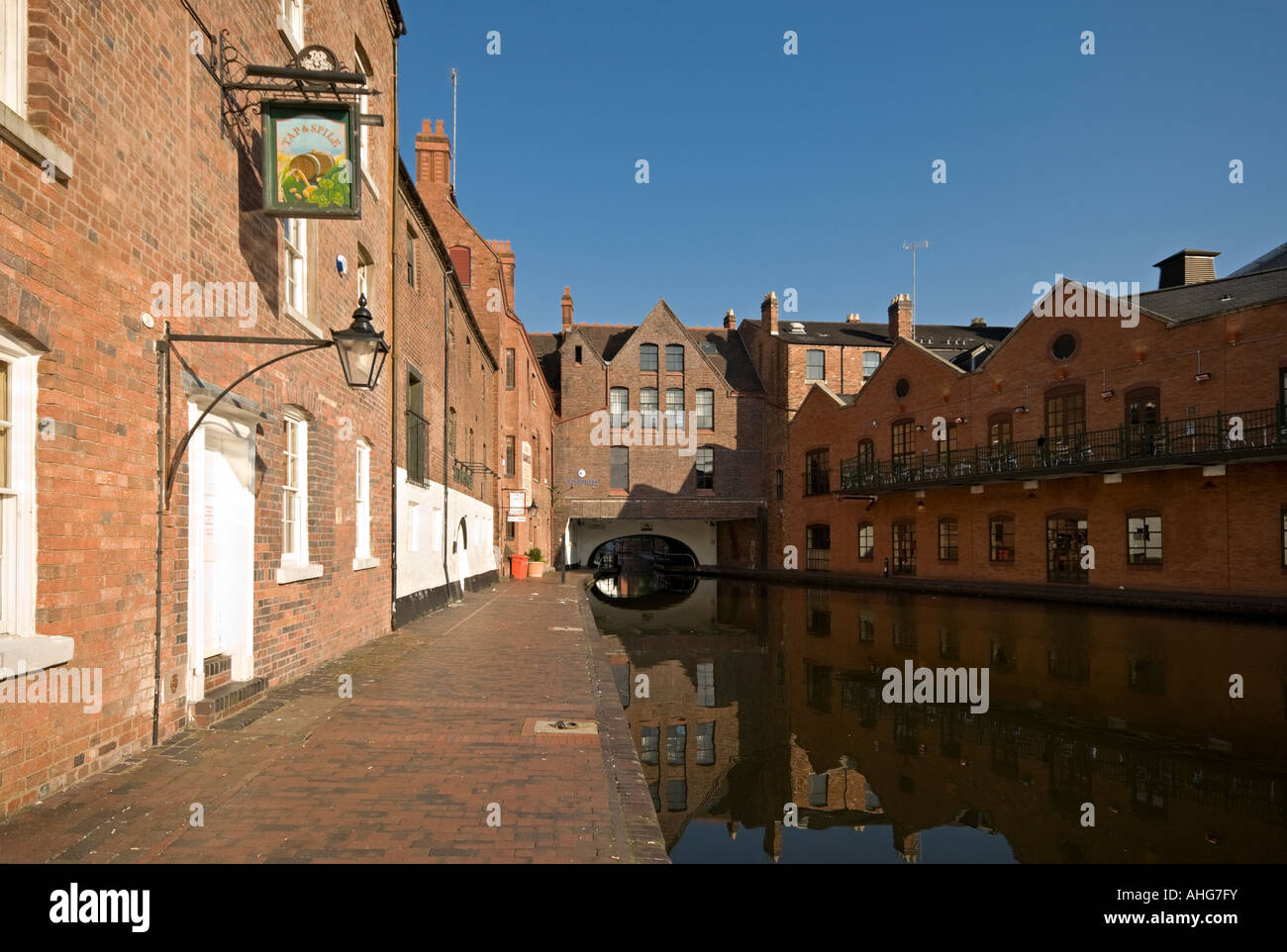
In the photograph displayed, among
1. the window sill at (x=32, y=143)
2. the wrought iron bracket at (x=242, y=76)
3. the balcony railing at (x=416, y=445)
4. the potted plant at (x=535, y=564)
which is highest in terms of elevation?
the wrought iron bracket at (x=242, y=76)

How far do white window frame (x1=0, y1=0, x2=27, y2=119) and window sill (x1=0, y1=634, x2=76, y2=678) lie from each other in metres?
2.81

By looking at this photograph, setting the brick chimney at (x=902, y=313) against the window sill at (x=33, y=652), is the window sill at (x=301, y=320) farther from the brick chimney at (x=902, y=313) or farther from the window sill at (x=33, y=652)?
the brick chimney at (x=902, y=313)

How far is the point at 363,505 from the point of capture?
11.2 metres

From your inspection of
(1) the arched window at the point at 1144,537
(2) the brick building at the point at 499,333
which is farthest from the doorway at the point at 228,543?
(1) the arched window at the point at 1144,537

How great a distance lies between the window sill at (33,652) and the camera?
12.9ft

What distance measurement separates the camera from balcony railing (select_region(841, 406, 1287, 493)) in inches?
768

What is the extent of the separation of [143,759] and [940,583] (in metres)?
26.5

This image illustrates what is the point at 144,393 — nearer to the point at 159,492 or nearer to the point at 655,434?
the point at 159,492

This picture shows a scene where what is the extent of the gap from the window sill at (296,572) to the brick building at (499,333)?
1666cm

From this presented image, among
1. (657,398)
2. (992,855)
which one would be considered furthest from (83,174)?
(657,398)

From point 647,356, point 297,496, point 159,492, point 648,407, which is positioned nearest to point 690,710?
point 297,496

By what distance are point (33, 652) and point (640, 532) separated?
1589 inches

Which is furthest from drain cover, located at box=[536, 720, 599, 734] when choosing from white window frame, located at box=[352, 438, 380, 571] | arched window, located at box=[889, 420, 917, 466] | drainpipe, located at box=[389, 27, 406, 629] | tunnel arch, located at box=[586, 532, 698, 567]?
tunnel arch, located at box=[586, 532, 698, 567]

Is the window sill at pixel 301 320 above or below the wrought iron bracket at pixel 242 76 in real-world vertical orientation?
below
